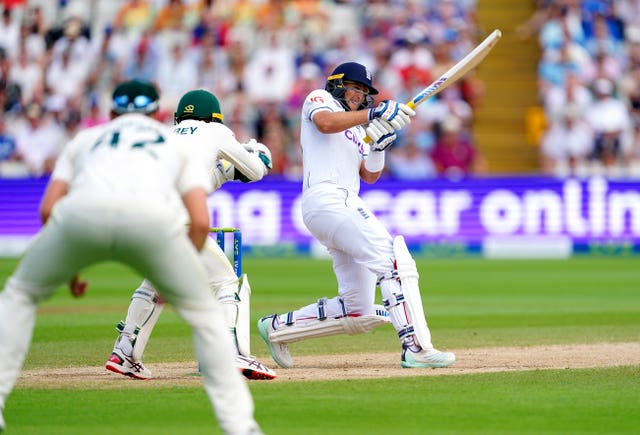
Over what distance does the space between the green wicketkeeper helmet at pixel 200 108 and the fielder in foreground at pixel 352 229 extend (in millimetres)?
741

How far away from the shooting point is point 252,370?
8.41 metres

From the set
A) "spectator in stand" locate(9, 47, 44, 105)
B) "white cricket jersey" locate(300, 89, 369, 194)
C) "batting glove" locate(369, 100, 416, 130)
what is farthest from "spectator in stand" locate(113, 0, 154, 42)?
"batting glove" locate(369, 100, 416, 130)

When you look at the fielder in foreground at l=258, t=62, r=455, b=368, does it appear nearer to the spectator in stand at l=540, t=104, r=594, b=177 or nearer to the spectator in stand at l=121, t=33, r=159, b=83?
the spectator in stand at l=540, t=104, r=594, b=177

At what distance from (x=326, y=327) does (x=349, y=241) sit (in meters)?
0.85

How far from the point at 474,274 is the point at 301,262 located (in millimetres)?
3392

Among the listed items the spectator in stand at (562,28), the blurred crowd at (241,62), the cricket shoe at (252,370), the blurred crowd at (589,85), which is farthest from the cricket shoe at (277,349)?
the spectator in stand at (562,28)

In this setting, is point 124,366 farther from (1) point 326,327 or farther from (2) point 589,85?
(2) point 589,85

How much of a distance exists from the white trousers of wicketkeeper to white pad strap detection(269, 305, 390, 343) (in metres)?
0.05

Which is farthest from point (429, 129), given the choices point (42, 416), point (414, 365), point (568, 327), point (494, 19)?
point (42, 416)

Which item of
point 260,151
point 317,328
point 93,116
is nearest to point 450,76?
point 260,151

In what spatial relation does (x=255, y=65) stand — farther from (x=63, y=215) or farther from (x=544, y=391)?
(x=63, y=215)

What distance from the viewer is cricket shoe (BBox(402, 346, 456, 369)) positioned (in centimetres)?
872

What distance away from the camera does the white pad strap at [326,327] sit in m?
9.20

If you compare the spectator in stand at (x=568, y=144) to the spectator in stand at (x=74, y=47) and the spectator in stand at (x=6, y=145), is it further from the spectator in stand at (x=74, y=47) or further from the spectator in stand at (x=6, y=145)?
the spectator in stand at (x=6, y=145)
